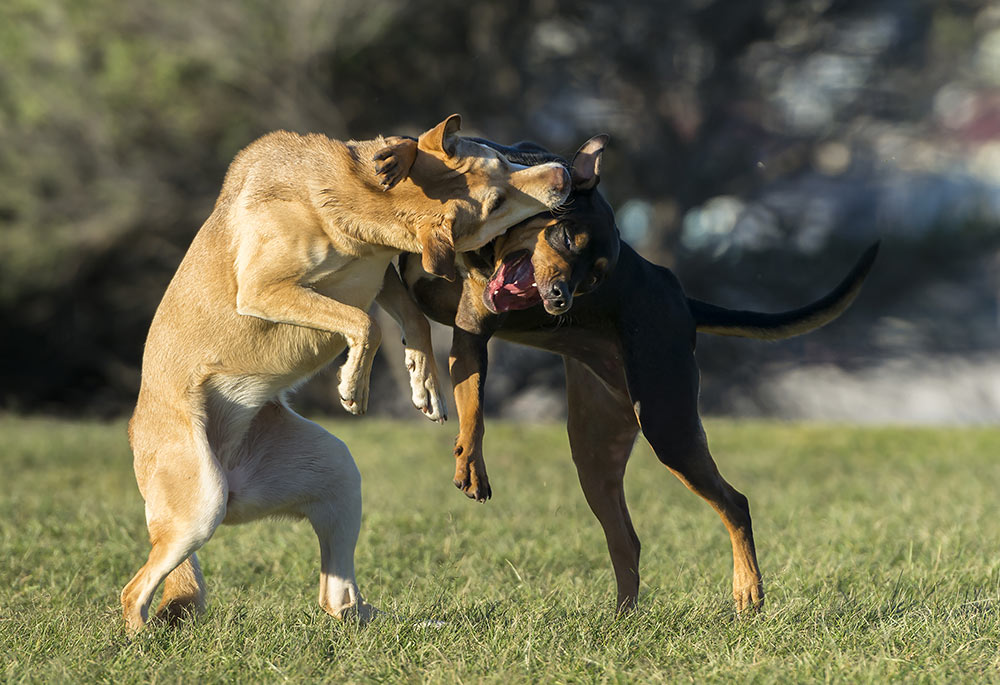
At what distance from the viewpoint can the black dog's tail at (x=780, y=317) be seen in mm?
4625

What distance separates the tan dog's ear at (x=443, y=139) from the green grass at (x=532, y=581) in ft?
5.49

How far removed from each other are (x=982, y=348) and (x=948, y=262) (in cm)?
138

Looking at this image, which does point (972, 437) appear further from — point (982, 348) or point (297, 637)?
point (297, 637)

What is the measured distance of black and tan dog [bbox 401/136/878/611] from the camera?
4.10m

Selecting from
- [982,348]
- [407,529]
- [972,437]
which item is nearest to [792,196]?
[982,348]

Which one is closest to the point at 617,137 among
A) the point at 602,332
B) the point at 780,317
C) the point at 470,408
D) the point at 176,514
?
the point at 780,317

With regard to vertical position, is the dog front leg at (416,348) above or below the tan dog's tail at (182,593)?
above

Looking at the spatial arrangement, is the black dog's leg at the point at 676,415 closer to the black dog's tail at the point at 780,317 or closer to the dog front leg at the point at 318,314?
the black dog's tail at the point at 780,317

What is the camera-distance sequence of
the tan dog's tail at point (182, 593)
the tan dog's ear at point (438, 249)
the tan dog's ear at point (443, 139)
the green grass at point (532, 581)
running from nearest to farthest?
the green grass at point (532, 581) < the tan dog's ear at point (438, 249) < the tan dog's ear at point (443, 139) < the tan dog's tail at point (182, 593)

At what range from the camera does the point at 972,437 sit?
1066 centimetres

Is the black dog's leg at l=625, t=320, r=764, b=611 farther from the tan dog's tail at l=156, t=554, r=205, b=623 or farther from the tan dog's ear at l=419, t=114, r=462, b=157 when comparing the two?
the tan dog's tail at l=156, t=554, r=205, b=623

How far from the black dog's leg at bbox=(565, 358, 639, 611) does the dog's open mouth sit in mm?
677

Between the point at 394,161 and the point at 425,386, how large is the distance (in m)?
0.85

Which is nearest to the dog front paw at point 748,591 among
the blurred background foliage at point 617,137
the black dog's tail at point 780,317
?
the black dog's tail at point 780,317
